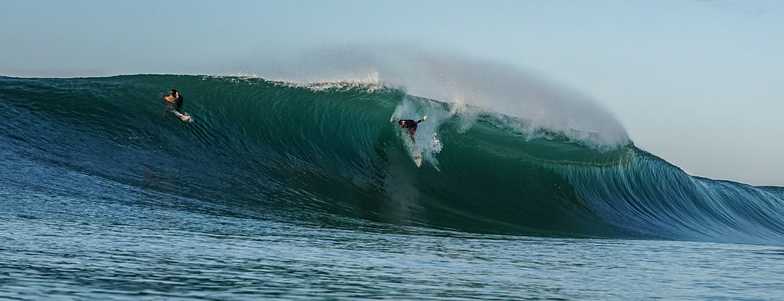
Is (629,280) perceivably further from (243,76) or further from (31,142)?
(243,76)

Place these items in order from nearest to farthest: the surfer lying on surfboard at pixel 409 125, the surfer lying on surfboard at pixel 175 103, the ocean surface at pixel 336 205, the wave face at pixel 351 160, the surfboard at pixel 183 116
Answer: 1. the ocean surface at pixel 336 205
2. the wave face at pixel 351 160
3. the surfboard at pixel 183 116
4. the surfer lying on surfboard at pixel 175 103
5. the surfer lying on surfboard at pixel 409 125

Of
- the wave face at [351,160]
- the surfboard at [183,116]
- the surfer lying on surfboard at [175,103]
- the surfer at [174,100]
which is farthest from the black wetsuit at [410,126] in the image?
the surfer at [174,100]

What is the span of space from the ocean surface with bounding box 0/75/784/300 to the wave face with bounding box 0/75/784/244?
5 cm

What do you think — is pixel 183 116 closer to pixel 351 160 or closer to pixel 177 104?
pixel 177 104

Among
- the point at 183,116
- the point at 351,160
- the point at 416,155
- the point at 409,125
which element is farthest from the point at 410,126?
the point at 183,116

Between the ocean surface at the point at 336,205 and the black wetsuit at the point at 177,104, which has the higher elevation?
the black wetsuit at the point at 177,104

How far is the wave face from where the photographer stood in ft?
35.6

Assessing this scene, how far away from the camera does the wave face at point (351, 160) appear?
1084cm

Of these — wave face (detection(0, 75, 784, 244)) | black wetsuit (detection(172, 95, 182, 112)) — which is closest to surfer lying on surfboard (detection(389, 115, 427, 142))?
wave face (detection(0, 75, 784, 244))

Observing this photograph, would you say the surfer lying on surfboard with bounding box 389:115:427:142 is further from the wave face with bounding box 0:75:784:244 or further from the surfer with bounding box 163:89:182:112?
the surfer with bounding box 163:89:182:112

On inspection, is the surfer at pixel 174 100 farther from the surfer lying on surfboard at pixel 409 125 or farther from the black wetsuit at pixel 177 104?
the surfer lying on surfboard at pixel 409 125

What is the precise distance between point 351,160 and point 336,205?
10.0 feet

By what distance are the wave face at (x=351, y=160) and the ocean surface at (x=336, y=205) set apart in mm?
49

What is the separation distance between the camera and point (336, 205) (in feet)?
35.1
